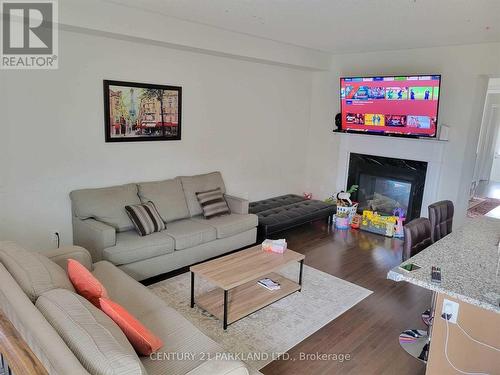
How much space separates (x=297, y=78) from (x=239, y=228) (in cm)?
302

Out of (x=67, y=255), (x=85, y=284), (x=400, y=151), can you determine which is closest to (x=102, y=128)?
(x=67, y=255)

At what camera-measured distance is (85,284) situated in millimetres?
2205

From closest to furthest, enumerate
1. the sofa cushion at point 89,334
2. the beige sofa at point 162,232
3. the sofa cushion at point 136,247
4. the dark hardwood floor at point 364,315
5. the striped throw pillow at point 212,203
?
1. the sofa cushion at point 89,334
2. the dark hardwood floor at point 364,315
3. the sofa cushion at point 136,247
4. the beige sofa at point 162,232
5. the striped throw pillow at point 212,203

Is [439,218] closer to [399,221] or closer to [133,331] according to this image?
[399,221]

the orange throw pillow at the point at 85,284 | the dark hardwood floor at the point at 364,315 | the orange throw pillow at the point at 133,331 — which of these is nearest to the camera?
the orange throw pillow at the point at 133,331

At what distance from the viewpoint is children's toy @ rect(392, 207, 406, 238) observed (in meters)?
5.35

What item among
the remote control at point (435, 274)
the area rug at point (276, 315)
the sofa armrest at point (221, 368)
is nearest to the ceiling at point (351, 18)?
the remote control at point (435, 274)

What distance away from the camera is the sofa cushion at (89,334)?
1428 mm

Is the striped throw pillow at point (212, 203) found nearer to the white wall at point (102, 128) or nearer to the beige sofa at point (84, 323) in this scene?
the white wall at point (102, 128)

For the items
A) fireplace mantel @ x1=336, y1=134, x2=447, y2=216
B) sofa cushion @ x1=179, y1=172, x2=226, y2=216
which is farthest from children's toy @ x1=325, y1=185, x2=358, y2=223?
sofa cushion @ x1=179, y1=172, x2=226, y2=216

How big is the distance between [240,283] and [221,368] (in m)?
1.24

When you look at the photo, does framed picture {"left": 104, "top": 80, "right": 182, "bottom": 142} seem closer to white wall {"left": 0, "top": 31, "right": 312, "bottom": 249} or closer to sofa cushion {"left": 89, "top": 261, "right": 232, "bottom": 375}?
white wall {"left": 0, "top": 31, "right": 312, "bottom": 249}

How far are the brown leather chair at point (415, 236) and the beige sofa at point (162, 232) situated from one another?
Answer: 201cm

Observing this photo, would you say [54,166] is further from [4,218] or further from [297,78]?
[297,78]
